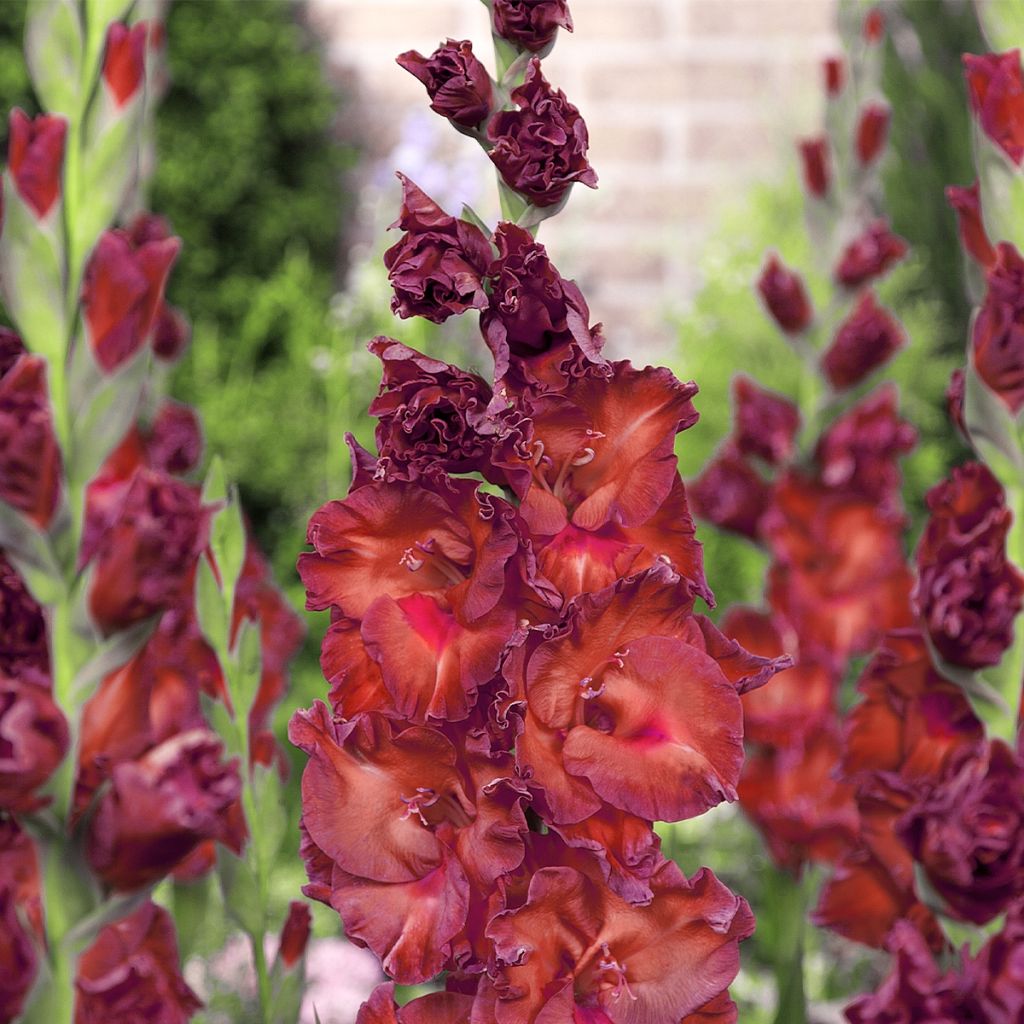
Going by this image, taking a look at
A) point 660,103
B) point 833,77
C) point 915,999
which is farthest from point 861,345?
point 660,103

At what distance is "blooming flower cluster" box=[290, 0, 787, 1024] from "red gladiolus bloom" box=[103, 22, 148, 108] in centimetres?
13

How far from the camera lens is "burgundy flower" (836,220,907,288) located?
4.26 feet

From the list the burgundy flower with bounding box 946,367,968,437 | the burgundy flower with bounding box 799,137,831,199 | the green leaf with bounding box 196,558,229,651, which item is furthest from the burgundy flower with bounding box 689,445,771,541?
the green leaf with bounding box 196,558,229,651

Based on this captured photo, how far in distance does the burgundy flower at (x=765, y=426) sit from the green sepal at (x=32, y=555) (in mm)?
854

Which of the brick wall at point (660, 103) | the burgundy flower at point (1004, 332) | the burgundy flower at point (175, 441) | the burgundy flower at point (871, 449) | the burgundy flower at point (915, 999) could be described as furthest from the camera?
the brick wall at point (660, 103)

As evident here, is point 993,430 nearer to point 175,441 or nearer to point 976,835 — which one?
point 976,835

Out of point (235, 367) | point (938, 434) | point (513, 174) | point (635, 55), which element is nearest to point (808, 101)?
point (635, 55)

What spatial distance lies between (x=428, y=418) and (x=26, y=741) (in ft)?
0.61

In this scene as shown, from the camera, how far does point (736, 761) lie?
0.51 metres

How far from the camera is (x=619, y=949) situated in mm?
532

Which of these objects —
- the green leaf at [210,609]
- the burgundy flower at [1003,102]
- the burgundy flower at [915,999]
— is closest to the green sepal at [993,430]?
the burgundy flower at [1003,102]

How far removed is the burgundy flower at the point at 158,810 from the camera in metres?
0.50

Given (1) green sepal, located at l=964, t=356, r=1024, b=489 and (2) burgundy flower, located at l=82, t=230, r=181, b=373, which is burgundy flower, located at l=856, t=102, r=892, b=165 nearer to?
(1) green sepal, located at l=964, t=356, r=1024, b=489

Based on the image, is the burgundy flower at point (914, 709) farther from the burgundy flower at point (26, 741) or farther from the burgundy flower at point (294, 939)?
the burgundy flower at point (26, 741)
